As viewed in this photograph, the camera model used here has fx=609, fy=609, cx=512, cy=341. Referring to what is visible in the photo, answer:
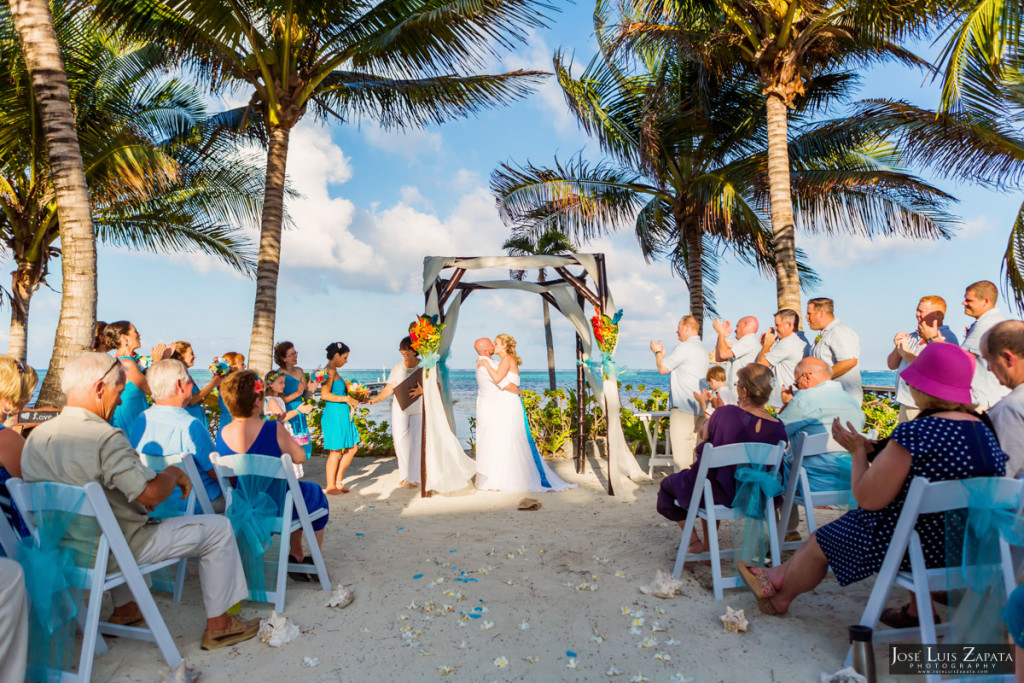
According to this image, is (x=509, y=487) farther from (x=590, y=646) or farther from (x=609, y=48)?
(x=609, y=48)

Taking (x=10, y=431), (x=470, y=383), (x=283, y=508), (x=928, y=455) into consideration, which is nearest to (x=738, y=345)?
(x=928, y=455)

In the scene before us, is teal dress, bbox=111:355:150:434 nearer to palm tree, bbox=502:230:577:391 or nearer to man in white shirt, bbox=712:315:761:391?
man in white shirt, bbox=712:315:761:391

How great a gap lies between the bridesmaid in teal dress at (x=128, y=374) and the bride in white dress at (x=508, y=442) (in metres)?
3.29

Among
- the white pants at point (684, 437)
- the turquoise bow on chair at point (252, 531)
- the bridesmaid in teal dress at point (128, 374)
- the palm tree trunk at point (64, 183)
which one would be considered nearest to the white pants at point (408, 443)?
the bridesmaid in teal dress at point (128, 374)

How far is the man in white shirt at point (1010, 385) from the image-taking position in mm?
2872

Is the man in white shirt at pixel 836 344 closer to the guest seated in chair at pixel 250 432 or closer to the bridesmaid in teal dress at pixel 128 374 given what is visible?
the guest seated in chair at pixel 250 432

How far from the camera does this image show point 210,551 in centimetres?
311

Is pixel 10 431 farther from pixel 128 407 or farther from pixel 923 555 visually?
pixel 923 555

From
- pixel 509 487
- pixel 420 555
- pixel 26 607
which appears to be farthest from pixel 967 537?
pixel 509 487

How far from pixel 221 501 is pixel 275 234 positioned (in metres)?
5.15

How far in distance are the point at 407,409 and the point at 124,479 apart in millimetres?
4610

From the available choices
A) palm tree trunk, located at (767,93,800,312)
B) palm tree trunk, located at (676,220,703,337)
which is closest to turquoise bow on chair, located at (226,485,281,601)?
palm tree trunk, located at (767,93,800,312)

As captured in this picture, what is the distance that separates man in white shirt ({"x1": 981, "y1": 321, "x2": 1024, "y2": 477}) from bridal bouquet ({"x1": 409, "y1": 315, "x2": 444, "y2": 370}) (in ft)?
16.4

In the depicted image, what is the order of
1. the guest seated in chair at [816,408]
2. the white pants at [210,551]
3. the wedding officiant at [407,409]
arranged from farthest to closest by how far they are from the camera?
the wedding officiant at [407,409] < the guest seated in chair at [816,408] < the white pants at [210,551]
